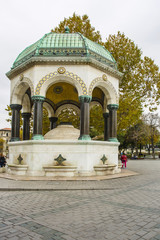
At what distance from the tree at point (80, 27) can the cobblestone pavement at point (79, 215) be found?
58.9 feet

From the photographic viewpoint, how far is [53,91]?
16.3 meters

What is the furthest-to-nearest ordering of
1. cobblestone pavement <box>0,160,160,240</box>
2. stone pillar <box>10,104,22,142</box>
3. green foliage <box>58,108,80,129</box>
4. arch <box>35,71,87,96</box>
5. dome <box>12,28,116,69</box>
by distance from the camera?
green foliage <box>58,108,80,129</box> → stone pillar <box>10,104,22,142</box> → dome <box>12,28,116,69</box> → arch <box>35,71,87,96</box> → cobblestone pavement <box>0,160,160,240</box>

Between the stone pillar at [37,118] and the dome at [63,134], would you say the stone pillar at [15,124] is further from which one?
the stone pillar at [37,118]

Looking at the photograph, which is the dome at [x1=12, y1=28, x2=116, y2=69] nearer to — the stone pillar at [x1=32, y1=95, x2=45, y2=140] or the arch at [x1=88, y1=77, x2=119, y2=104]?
the arch at [x1=88, y1=77, x2=119, y2=104]

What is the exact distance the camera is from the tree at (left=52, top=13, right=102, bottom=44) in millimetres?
22016

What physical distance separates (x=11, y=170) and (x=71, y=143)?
11.9ft

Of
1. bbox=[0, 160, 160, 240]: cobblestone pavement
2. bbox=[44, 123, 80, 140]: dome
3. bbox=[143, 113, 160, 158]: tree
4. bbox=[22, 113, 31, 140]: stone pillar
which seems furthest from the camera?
bbox=[143, 113, 160, 158]: tree

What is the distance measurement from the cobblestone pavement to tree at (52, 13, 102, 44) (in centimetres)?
1794

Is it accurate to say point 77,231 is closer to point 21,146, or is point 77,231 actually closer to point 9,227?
point 9,227

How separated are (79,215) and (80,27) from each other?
2030cm

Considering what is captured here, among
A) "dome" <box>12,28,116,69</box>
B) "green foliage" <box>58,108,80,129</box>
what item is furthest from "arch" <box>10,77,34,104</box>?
"green foliage" <box>58,108,80,129</box>

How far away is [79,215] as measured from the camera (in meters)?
4.99

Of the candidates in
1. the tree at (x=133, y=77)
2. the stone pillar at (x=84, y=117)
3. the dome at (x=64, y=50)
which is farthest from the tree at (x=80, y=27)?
the stone pillar at (x=84, y=117)

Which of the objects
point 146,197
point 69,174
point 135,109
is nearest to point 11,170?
point 69,174
